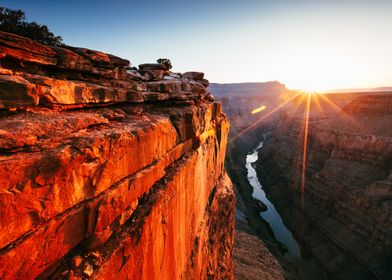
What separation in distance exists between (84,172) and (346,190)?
30.3 meters

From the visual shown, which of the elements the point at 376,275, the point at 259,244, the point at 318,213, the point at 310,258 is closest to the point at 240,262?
the point at 259,244

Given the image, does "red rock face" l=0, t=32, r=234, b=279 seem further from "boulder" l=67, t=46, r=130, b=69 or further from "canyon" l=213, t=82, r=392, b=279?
"canyon" l=213, t=82, r=392, b=279

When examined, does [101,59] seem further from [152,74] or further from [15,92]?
[152,74]

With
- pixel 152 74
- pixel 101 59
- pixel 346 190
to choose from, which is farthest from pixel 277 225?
pixel 101 59

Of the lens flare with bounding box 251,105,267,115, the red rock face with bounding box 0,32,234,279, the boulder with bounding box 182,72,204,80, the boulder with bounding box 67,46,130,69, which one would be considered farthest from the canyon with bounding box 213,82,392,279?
the lens flare with bounding box 251,105,267,115

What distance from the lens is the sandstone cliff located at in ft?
70.6

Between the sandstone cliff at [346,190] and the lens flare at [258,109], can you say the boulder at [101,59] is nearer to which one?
the sandstone cliff at [346,190]

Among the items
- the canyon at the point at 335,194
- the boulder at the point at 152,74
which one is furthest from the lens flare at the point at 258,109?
the boulder at the point at 152,74

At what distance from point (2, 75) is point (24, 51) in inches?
30.6

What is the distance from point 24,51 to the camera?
12.8 feet

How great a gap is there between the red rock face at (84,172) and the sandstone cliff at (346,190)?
22013 mm

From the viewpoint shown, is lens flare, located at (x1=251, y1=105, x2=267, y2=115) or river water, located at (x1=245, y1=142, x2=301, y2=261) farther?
lens flare, located at (x1=251, y1=105, x2=267, y2=115)

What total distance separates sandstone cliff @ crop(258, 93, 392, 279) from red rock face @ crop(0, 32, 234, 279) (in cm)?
2201

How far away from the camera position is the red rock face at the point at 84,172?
9.20ft
